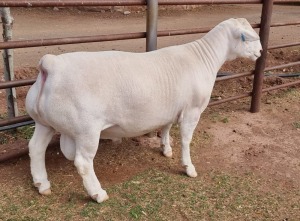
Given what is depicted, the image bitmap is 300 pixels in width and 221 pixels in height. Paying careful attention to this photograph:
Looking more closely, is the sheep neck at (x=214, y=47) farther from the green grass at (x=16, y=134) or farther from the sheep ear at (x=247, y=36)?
the green grass at (x=16, y=134)

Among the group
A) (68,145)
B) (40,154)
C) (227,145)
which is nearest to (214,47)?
(227,145)

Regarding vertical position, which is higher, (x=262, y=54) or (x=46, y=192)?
(x=262, y=54)

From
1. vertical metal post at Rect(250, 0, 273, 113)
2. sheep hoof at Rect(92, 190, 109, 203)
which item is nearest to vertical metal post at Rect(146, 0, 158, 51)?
sheep hoof at Rect(92, 190, 109, 203)

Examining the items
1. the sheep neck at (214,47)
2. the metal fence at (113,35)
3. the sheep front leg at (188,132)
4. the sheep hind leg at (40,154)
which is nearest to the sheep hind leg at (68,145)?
the sheep hind leg at (40,154)

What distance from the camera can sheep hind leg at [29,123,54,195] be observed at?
274cm

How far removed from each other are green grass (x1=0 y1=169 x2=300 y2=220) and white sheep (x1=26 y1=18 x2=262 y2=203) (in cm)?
12

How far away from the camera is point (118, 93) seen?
2.60 meters

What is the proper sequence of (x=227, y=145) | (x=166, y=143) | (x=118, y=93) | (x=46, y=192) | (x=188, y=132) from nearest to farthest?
(x=118, y=93) < (x=46, y=192) < (x=188, y=132) < (x=166, y=143) < (x=227, y=145)

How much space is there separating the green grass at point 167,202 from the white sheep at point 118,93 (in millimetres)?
119

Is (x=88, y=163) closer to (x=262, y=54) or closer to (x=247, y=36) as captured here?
(x=247, y=36)

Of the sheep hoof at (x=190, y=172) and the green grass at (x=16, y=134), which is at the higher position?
the sheep hoof at (x=190, y=172)

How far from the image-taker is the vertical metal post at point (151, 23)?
333cm

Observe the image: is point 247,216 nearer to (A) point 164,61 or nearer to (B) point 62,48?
(A) point 164,61

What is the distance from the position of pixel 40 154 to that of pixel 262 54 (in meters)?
2.64
